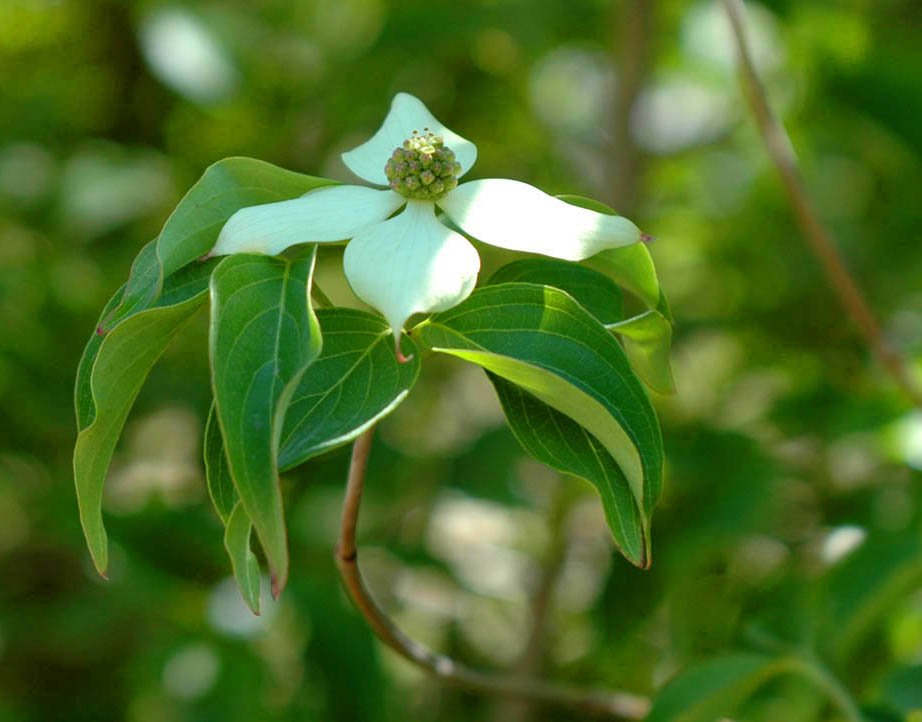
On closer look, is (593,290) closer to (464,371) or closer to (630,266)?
(630,266)

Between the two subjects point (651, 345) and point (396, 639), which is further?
point (396, 639)

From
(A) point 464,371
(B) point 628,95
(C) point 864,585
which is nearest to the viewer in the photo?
(C) point 864,585

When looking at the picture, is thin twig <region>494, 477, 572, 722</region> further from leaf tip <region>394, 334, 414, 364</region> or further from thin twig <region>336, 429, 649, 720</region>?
leaf tip <region>394, 334, 414, 364</region>

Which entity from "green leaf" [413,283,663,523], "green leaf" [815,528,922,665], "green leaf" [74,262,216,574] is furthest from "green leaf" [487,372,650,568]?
"green leaf" [815,528,922,665]

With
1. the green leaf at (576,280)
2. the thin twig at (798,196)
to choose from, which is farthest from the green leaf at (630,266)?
the thin twig at (798,196)

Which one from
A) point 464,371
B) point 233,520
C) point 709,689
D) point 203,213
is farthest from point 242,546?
point 464,371

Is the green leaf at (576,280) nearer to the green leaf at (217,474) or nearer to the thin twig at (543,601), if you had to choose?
the green leaf at (217,474)
